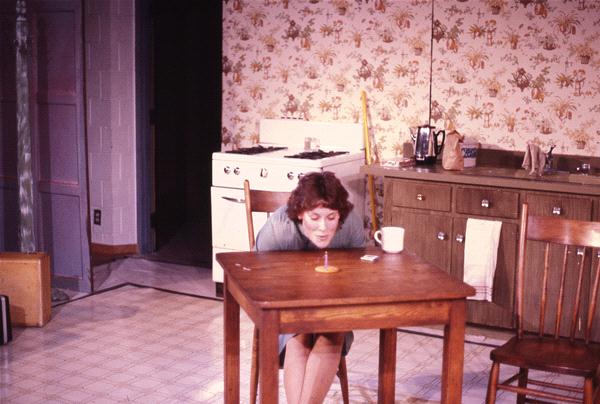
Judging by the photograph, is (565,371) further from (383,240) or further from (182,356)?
(182,356)

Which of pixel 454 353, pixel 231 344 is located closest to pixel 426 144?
pixel 231 344

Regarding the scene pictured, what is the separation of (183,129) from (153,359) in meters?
3.79

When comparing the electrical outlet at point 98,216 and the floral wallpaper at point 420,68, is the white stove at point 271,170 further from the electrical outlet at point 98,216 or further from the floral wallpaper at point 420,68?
the electrical outlet at point 98,216

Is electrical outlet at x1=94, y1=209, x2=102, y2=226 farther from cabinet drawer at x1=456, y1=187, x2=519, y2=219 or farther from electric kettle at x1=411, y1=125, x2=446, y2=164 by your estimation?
cabinet drawer at x1=456, y1=187, x2=519, y2=219

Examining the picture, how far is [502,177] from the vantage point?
13.4ft

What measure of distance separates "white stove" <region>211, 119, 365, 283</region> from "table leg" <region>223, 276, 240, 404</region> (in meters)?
1.77

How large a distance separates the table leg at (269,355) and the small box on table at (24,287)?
2376 mm

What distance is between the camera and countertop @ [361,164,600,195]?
390cm

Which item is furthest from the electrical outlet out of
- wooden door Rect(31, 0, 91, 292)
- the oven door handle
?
the oven door handle

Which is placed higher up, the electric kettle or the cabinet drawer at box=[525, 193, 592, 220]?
the electric kettle

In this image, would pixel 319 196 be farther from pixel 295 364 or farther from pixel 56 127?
pixel 56 127

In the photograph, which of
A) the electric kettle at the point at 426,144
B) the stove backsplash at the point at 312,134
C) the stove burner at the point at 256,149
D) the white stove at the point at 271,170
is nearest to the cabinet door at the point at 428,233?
the electric kettle at the point at 426,144

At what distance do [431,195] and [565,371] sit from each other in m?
1.76

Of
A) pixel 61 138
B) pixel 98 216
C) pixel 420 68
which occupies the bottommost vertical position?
pixel 98 216
